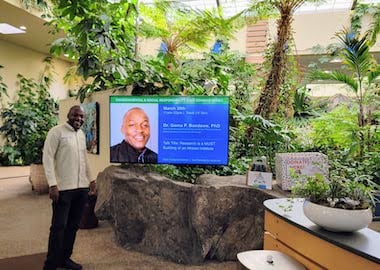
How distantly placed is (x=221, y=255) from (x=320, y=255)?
178 centimetres

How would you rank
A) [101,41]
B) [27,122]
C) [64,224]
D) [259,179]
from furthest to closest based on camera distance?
[27,122] < [101,41] < [259,179] < [64,224]

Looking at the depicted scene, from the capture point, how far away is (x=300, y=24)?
331 inches

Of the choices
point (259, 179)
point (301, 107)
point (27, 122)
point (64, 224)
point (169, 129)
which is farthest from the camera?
point (27, 122)

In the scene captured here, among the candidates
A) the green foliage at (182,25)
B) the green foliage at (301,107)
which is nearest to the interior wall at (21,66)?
the green foliage at (182,25)

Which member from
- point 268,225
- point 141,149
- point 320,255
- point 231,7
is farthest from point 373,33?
point 320,255

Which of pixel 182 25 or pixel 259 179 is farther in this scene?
pixel 182 25

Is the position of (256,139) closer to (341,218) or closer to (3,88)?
(341,218)

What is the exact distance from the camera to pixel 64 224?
2682 millimetres

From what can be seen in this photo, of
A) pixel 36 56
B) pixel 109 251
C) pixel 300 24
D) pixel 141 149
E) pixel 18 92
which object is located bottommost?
pixel 109 251

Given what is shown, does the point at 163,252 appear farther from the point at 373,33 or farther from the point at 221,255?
the point at 373,33

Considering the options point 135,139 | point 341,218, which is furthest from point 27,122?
point 341,218

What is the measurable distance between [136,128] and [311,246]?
2.33m

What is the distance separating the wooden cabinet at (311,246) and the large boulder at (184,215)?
1084 mm

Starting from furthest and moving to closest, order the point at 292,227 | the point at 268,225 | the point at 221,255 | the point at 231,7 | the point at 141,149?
the point at 231,7, the point at 141,149, the point at 221,255, the point at 268,225, the point at 292,227
